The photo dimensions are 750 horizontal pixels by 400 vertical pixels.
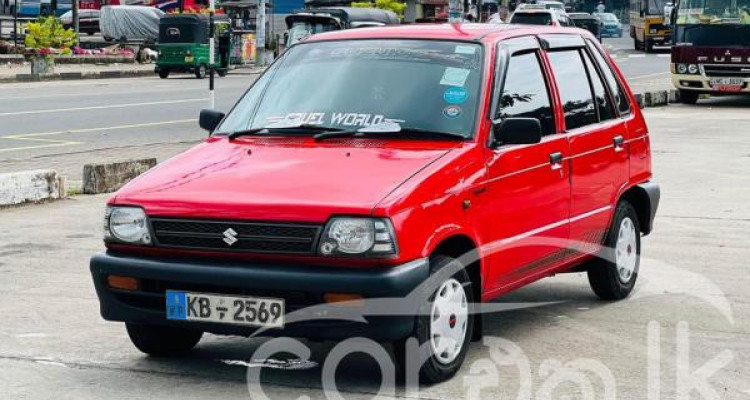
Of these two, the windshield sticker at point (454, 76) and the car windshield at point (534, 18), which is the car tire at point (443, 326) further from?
the car windshield at point (534, 18)

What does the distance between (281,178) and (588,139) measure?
2234 millimetres

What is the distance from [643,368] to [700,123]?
17420 mm

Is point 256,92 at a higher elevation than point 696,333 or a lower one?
higher

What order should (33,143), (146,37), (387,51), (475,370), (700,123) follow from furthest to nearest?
(146,37) → (700,123) → (33,143) → (387,51) → (475,370)

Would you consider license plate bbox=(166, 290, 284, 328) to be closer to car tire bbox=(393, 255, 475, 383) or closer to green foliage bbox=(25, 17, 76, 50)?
Result: car tire bbox=(393, 255, 475, 383)

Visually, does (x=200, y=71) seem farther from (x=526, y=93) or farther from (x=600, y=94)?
(x=526, y=93)

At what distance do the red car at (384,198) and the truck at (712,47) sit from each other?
20.1 m

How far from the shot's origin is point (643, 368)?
6480 mm

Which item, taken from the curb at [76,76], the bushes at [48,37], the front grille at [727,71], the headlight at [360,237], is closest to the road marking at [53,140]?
the front grille at [727,71]

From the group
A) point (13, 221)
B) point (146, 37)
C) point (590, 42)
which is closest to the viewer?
point (590, 42)

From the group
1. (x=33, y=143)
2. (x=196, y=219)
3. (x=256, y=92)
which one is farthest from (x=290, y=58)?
(x=33, y=143)

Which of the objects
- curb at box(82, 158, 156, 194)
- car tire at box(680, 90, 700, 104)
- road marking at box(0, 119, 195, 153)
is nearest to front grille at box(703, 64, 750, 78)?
car tire at box(680, 90, 700, 104)

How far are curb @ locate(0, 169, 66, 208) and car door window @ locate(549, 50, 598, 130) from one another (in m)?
6.07

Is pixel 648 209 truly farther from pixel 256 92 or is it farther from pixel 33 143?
pixel 33 143
